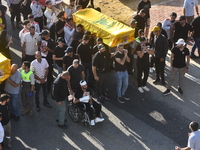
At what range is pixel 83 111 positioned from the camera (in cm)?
962

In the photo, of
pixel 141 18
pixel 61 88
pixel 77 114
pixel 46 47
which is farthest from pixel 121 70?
pixel 141 18

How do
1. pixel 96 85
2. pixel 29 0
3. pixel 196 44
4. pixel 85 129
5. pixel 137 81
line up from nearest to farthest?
1. pixel 85 129
2. pixel 96 85
3. pixel 137 81
4. pixel 196 44
5. pixel 29 0

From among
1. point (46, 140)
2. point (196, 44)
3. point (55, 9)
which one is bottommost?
point (46, 140)

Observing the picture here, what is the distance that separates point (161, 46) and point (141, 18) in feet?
7.23

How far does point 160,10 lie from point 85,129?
27.3 feet

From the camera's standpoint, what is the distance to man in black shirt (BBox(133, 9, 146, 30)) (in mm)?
12914

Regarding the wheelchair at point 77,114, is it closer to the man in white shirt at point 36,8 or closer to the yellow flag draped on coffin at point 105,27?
the yellow flag draped on coffin at point 105,27

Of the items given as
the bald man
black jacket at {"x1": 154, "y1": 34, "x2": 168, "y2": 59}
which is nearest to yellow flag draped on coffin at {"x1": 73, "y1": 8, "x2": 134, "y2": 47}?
black jacket at {"x1": 154, "y1": 34, "x2": 168, "y2": 59}

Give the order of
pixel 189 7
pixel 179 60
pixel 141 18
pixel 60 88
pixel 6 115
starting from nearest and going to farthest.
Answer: pixel 6 115, pixel 60 88, pixel 179 60, pixel 141 18, pixel 189 7

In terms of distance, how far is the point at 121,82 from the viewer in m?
10.8

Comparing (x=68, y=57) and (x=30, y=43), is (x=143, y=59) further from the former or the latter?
(x=30, y=43)

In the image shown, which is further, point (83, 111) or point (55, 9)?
point (55, 9)

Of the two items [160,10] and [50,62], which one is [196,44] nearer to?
[160,10]

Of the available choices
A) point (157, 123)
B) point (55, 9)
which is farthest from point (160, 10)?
point (157, 123)
